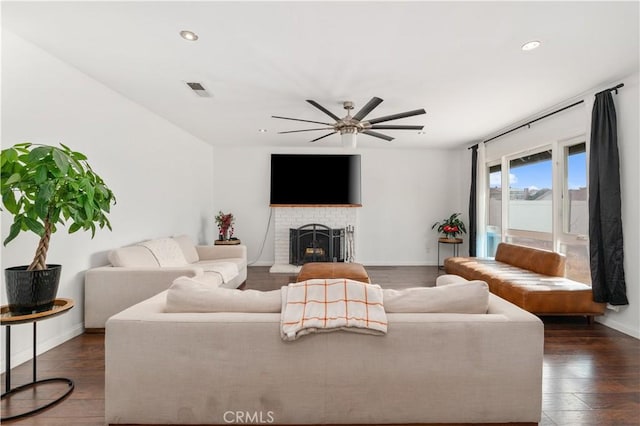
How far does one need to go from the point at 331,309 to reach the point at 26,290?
5.94 feet

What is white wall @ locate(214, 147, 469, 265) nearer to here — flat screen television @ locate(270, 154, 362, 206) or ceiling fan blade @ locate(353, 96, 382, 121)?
flat screen television @ locate(270, 154, 362, 206)

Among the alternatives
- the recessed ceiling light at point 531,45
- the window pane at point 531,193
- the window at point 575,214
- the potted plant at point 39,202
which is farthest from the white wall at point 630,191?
the potted plant at point 39,202

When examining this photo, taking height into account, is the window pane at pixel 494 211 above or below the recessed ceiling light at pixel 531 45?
below

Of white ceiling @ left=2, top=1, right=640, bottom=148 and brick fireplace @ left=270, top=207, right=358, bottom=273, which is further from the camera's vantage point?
brick fireplace @ left=270, top=207, right=358, bottom=273

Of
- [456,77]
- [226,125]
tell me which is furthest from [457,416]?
[226,125]

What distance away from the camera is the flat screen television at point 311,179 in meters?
6.48

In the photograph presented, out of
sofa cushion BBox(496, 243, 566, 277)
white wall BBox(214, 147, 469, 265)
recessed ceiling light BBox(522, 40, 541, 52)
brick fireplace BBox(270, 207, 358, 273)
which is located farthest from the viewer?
white wall BBox(214, 147, 469, 265)

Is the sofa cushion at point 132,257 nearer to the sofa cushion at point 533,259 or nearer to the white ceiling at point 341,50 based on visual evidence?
the white ceiling at point 341,50

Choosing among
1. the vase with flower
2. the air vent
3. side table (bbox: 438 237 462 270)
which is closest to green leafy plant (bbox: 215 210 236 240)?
the vase with flower

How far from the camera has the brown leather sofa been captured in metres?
3.26

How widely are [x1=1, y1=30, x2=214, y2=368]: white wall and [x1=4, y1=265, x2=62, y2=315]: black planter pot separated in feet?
1.80

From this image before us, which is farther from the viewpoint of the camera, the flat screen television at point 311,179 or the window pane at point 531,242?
the flat screen television at point 311,179

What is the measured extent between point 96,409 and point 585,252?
187 inches

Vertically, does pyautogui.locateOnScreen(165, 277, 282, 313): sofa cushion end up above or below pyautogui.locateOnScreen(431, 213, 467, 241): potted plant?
below
